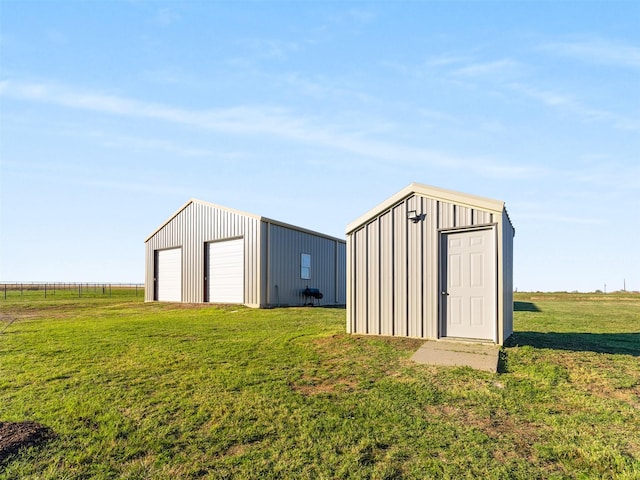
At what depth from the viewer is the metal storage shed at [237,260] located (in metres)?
17.8

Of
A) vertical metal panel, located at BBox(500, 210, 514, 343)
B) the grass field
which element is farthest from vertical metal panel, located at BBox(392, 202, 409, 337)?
vertical metal panel, located at BBox(500, 210, 514, 343)

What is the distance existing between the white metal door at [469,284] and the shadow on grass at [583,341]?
28.3 inches

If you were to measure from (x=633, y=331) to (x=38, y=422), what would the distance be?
12.9 meters

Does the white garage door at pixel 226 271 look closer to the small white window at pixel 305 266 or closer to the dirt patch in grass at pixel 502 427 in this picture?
the small white window at pixel 305 266

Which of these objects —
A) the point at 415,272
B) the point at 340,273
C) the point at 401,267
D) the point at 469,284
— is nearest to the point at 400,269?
the point at 401,267

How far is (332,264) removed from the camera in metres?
22.5

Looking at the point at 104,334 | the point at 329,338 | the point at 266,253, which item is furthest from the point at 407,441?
the point at 266,253

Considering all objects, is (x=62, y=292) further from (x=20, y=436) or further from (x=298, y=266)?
(x=20, y=436)

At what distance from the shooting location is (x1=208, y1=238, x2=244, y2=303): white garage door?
18.3 m

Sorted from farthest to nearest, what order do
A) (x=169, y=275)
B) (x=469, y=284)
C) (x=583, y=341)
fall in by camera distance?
1. (x=169, y=275)
2. (x=583, y=341)
3. (x=469, y=284)

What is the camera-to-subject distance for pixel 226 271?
1895 centimetres

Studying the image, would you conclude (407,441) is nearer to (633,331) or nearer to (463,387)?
(463,387)

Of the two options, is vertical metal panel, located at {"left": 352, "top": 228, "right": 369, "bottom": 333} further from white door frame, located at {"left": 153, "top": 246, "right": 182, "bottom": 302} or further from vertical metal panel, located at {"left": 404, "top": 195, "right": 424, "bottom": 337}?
white door frame, located at {"left": 153, "top": 246, "right": 182, "bottom": 302}

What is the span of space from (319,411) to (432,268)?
15.4 feet
